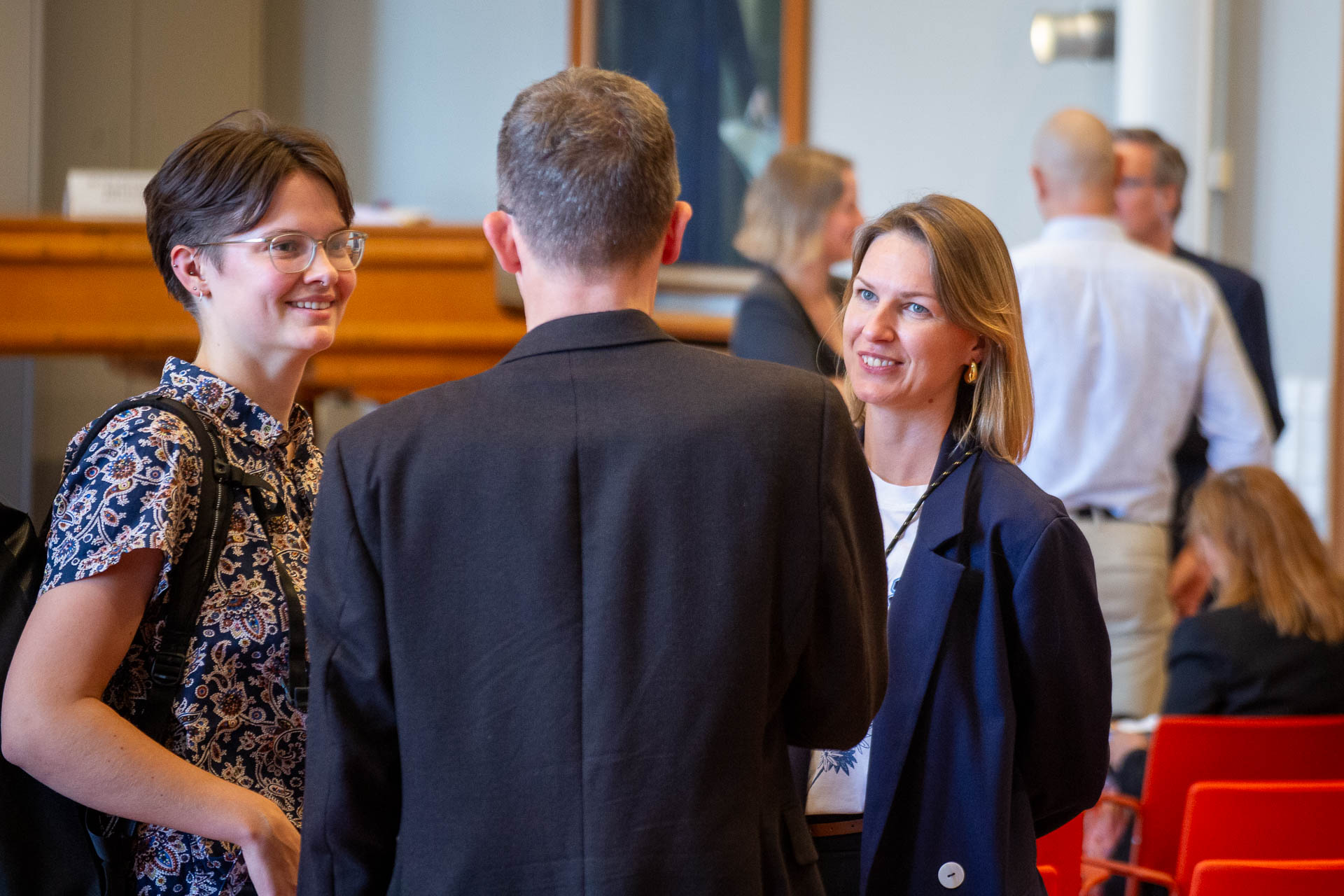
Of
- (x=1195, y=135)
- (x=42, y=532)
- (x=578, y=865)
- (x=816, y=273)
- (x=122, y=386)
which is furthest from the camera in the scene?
(x=1195, y=135)

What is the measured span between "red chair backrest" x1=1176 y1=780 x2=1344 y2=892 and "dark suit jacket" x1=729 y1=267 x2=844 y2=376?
1.26 m

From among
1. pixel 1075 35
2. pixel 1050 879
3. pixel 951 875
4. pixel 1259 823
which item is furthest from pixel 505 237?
pixel 1075 35

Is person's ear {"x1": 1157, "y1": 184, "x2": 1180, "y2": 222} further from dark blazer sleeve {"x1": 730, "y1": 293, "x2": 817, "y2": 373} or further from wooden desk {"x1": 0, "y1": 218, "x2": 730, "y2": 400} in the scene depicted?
wooden desk {"x1": 0, "y1": 218, "x2": 730, "y2": 400}

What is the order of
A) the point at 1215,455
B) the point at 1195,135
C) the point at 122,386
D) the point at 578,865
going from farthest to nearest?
1. the point at 1195,135
2. the point at 122,386
3. the point at 1215,455
4. the point at 578,865

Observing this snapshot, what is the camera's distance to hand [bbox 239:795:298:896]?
1.36 metres

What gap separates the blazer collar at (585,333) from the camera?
1159 mm

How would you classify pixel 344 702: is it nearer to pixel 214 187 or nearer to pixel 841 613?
pixel 841 613

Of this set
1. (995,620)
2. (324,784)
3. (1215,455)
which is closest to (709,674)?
(324,784)

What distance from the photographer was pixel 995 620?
156cm

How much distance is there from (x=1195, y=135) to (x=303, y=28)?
3.62 meters

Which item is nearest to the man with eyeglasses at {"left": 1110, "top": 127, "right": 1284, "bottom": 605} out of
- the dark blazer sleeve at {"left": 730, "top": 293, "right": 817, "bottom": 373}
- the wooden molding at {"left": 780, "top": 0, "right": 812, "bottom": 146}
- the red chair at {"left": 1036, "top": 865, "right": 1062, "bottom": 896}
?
the dark blazer sleeve at {"left": 730, "top": 293, "right": 817, "bottom": 373}

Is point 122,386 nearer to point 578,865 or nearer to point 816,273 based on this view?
point 816,273

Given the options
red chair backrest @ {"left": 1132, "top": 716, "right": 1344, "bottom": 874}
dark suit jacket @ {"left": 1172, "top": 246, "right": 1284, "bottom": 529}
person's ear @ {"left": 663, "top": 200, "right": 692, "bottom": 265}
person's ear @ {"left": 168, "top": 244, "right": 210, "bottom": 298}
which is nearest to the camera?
person's ear @ {"left": 663, "top": 200, "right": 692, "bottom": 265}

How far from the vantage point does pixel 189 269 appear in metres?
1.58
